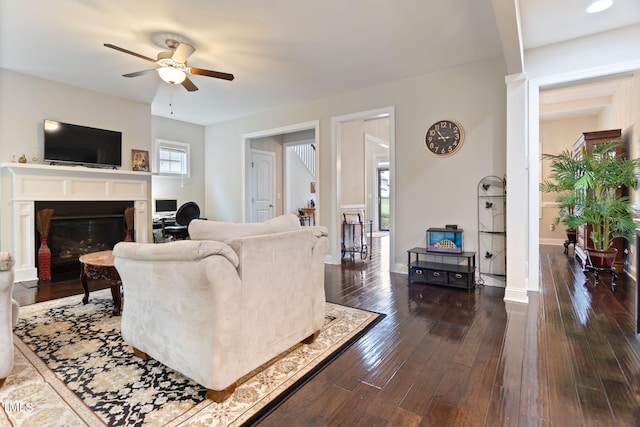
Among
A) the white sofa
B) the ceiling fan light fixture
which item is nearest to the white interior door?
the ceiling fan light fixture

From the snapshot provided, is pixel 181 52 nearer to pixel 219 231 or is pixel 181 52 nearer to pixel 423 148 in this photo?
pixel 219 231

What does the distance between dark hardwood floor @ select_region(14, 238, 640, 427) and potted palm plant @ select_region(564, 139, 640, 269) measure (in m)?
0.86

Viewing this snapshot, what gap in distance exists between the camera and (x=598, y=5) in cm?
277

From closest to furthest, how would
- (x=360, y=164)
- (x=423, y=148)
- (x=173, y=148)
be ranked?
(x=423, y=148)
(x=173, y=148)
(x=360, y=164)

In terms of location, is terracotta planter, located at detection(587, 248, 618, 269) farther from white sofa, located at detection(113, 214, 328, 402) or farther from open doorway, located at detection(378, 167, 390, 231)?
open doorway, located at detection(378, 167, 390, 231)

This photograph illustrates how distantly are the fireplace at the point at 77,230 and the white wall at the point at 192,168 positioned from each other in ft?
3.85

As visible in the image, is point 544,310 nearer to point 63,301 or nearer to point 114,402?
point 114,402

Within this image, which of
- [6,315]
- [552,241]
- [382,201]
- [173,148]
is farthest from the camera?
[382,201]

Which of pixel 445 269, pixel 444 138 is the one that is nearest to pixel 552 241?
pixel 444 138

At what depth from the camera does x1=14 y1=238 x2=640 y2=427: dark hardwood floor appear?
149 cm

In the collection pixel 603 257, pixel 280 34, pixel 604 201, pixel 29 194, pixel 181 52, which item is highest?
pixel 280 34

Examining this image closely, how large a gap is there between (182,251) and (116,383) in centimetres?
94

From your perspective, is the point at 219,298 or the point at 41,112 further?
the point at 41,112

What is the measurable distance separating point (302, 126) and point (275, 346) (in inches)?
167
